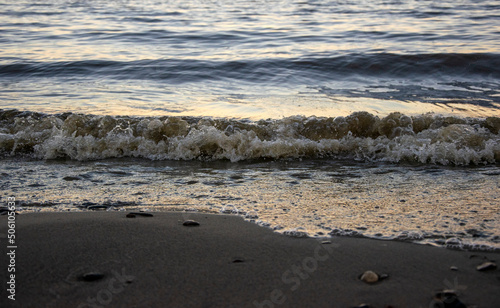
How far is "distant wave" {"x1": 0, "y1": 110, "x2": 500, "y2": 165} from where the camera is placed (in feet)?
16.7

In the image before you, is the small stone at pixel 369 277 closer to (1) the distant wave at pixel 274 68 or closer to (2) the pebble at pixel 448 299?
(2) the pebble at pixel 448 299

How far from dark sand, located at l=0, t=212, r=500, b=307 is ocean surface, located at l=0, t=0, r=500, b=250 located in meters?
0.29

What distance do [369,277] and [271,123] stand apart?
12.9 feet

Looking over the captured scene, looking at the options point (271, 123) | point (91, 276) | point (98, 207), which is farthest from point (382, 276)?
point (271, 123)

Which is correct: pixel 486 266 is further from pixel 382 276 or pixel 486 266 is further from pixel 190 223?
pixel 190 223

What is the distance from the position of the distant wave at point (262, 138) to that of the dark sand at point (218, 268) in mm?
2518

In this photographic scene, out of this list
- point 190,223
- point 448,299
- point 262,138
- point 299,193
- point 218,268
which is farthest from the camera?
point 262,138

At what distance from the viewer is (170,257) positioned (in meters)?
2.46

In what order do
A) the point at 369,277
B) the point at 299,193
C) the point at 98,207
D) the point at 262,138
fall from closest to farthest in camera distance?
the point at 369,277
the point at 98,207
the point at 299,193
the point at 262,138

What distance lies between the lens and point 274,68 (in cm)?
951

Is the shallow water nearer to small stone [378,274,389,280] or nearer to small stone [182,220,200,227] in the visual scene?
small stone [182,220,200,227]

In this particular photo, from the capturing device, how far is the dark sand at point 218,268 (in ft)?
6.77

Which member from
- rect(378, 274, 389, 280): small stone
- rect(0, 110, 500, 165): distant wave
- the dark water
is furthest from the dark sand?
the dark water

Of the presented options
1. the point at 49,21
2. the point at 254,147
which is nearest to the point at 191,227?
the point at 254,147
